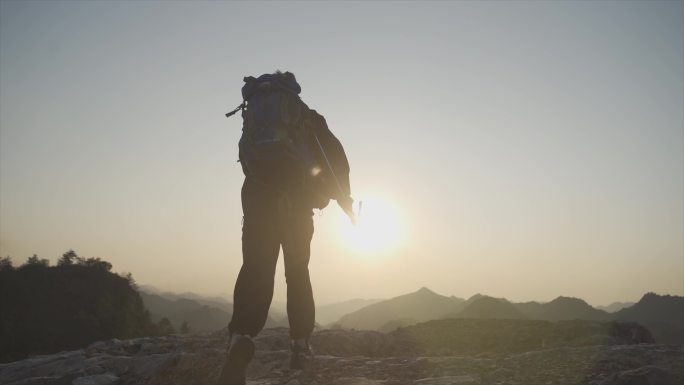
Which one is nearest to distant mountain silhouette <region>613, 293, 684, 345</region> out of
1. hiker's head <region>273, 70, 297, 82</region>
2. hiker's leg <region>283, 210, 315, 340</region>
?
hiker's leg <region>283, 210, 315, 340</region>

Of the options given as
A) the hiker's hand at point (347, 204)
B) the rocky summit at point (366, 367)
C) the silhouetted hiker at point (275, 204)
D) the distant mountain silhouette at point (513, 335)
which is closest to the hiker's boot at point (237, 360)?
the silhouetted hiker at point (275, 204)

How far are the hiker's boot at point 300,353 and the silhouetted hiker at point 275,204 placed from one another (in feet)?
0.03

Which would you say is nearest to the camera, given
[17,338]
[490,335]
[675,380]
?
[675,380]

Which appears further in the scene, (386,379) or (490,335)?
(490,335)

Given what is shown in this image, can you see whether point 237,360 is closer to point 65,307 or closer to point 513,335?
point 513,335

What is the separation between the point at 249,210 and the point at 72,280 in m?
97.9

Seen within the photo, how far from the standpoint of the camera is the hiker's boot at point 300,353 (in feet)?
14.8

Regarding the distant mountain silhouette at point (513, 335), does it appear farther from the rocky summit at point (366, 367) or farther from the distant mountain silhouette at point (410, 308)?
the distant mountain silhouette at point (410, 308)

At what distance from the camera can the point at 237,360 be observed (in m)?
3.23

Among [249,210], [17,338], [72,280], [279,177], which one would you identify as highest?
[72,280]

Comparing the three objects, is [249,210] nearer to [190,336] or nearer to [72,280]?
[190,336]

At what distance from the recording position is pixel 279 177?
3979mm

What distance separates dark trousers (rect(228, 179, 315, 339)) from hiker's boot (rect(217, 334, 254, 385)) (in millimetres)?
83

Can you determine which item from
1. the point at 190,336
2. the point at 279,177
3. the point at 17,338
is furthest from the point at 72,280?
the point at 279,177
